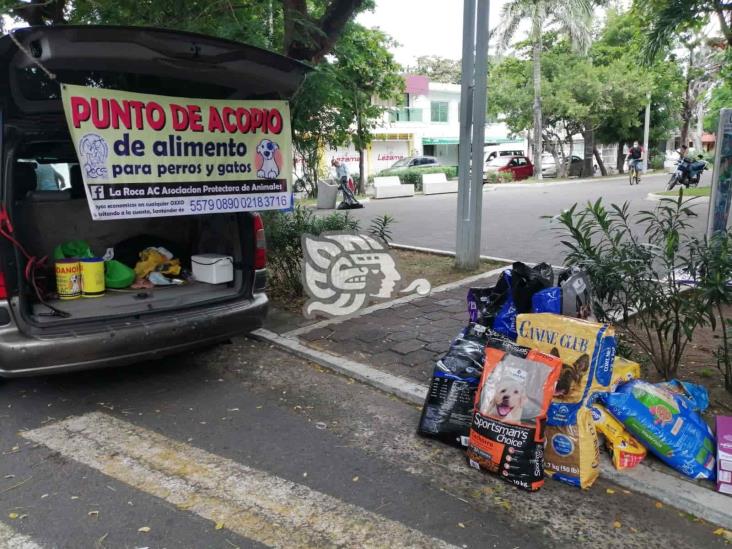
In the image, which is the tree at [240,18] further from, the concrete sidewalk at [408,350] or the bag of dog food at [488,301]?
the bag of dog food at [488,301]

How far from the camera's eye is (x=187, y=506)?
113 inches

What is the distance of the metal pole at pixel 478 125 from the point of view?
7.47 metres

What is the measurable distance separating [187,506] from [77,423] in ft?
4.41

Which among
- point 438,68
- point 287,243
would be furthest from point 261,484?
point 438,68

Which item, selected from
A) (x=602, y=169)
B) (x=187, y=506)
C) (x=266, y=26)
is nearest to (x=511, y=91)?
(x=602, y=169)

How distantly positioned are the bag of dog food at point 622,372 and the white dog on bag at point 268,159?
3045 millimetres

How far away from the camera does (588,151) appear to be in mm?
32125

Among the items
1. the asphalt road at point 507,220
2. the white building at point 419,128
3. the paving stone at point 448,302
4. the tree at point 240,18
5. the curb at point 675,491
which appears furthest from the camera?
the white building at point 419,128

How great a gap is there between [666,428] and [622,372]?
38cm

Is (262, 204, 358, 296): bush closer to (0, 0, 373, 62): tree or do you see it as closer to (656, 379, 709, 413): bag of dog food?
(0, 0, 373, 62): tree

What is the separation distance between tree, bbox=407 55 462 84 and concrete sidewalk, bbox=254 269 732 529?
54218 millimetres

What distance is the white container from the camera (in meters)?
4.83

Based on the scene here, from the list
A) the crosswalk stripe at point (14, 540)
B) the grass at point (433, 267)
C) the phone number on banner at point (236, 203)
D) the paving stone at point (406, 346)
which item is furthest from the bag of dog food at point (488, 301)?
the grass at point (433, 267)

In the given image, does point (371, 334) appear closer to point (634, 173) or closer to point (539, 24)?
point (634, 173)
